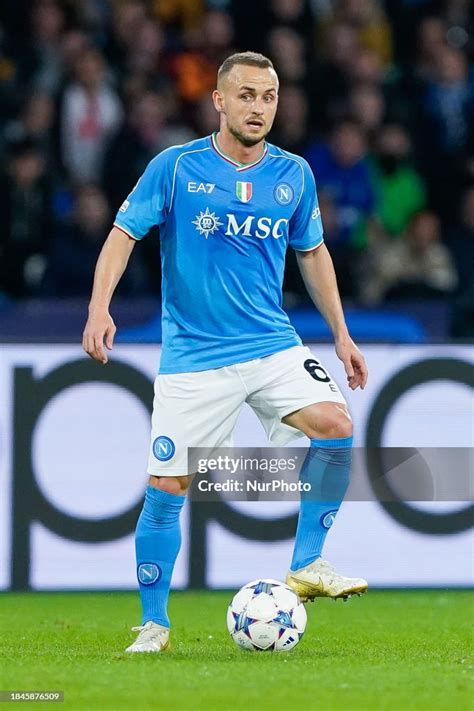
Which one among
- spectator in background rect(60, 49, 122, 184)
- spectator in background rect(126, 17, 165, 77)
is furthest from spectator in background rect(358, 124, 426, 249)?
spectator in background rect(60, 49, 122, 184)

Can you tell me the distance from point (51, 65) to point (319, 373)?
629 cm

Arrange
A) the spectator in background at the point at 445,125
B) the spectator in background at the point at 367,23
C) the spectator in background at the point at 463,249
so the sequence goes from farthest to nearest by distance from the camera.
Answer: the spectator in background at the point at 367,23
the spectator in background at the point at 445,125
the spectator in background at the point at 463,249

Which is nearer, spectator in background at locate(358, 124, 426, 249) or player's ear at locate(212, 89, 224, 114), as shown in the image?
player's ear at locate(212, 89, 224, 114)

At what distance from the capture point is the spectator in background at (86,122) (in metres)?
11.7

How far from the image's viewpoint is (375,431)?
9.25 meters

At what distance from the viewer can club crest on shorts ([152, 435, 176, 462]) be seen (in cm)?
636

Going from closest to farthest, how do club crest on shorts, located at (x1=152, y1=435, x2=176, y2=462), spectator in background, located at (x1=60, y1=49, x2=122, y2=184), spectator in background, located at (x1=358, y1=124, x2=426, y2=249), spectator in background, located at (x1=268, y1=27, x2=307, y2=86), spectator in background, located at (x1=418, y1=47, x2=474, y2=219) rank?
club crest on shorts, located at (x1=152, y1=435, x2=176, y2=462) < spectator in background, located at (x1=60, y1=49, x2=122, y2=184) < spectator in background, located at (x1=358, y1=124, x2=426, y2=249) < spectator in background, located at (x1=268, y1=27, x2=307, y2=86) < spectator in background, located at (x1=418, y1=47, x2=474, y2=219)

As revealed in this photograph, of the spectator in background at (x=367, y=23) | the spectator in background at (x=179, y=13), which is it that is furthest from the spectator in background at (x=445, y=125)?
the spectator in background at (x=179, y=13)

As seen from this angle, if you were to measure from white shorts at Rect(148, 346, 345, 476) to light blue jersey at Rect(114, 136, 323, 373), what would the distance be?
0.06 m

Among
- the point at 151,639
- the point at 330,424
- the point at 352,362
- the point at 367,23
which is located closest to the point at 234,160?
the point at 352,362

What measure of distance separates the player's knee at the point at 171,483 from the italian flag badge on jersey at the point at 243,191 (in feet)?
3.90

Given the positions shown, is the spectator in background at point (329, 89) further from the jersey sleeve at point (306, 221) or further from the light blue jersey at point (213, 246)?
the light blue jersey at point (213, 246)

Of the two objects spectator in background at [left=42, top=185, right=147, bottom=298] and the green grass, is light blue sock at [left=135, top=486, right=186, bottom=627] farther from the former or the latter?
spectator in background at [left=42, top=185, right=147, bottom=298]

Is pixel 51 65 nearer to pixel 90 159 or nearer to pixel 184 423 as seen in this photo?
pixel 90 159
